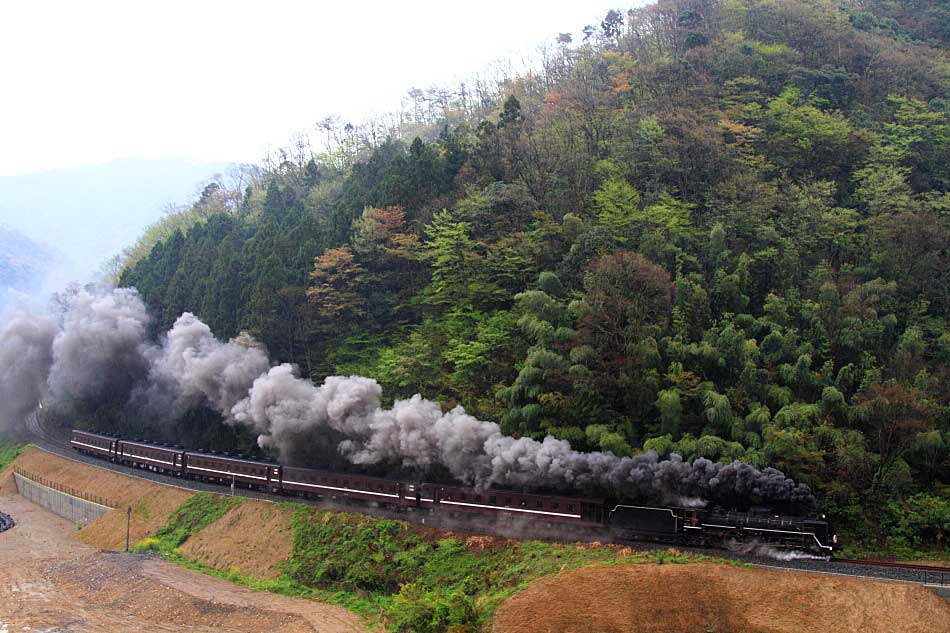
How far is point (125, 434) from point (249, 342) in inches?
526

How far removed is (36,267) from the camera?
126188 millimetres

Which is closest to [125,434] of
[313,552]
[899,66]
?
[313,552]

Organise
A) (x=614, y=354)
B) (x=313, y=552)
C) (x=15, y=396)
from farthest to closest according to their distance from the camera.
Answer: (x=15, y=396) < (x=614, y=354) < (x=313, y=552)

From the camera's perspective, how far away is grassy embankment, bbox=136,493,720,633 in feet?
70.6

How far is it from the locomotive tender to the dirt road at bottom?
526 centimetres

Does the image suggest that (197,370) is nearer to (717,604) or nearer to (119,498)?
(119,498)

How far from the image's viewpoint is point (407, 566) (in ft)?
83.8

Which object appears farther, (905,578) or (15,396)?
(15,396)

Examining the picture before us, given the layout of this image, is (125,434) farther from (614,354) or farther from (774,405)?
(774,405)

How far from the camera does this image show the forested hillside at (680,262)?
2802cm

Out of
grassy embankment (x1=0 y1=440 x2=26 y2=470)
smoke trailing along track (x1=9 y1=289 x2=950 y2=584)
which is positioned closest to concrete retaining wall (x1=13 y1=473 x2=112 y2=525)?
smoke trailing along track (x1=9 y1=289 x2=950 y2=584)

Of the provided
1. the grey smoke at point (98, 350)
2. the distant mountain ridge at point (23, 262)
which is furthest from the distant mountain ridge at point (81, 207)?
the grey smoke at point (98, 350)

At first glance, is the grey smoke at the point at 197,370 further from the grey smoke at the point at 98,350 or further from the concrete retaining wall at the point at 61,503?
the concrete retaining wall at the point at 61,503

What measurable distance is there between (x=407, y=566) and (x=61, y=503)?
2477cm
